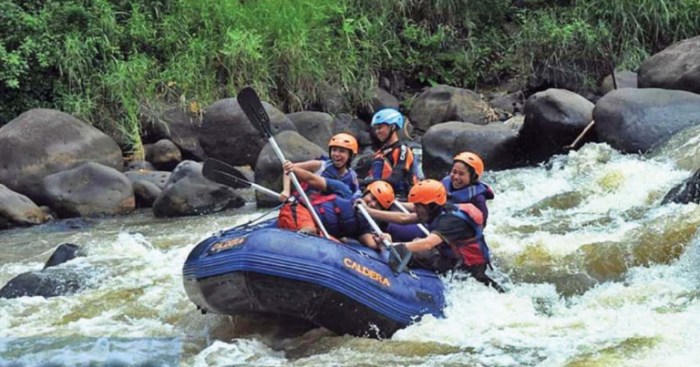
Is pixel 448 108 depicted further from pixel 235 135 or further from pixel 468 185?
pixel 468 185

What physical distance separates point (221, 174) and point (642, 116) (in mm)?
5700

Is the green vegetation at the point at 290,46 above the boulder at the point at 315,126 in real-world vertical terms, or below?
above

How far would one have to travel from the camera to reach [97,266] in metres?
Answer: 7.39

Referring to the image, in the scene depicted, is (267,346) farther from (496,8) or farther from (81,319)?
(496,8)

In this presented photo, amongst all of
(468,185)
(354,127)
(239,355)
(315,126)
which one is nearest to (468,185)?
(468,185)

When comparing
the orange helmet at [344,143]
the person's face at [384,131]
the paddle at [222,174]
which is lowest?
the paddle at [222,174]

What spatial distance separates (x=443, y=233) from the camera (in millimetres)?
5410

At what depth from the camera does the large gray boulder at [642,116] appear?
9.89 m

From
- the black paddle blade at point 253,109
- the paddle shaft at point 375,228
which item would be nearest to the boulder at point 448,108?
the black paddle blade at point 253,109

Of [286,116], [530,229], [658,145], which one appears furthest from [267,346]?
[286,116]

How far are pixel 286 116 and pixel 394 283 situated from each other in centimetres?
723

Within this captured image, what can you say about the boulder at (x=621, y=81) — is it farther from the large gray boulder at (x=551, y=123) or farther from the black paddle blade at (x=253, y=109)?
the black paddle blade at (x=253, y=109)

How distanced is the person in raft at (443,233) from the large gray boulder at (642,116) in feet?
15.7

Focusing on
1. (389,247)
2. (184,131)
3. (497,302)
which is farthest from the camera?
(184,131)
